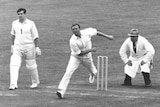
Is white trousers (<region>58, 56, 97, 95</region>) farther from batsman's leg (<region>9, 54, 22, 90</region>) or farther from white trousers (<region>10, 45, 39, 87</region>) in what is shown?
batsman's leg (<region>9, 54, 22, 90</region>)

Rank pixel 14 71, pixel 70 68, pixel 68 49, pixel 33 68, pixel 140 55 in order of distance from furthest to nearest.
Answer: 1. pixel 68 49
2. pixel 140 55
3. pixel 33 68
4. pixel 14 71
5. pixel 70 68

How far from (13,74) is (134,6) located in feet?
64.8

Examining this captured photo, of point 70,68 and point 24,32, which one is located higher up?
point 24,32

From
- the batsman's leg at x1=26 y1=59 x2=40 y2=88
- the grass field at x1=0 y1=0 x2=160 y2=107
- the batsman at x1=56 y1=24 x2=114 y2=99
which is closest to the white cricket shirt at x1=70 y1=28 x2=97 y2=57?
the batsman at x1=56 y1=24 x2=114 y2=99

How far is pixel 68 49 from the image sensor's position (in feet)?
82.0

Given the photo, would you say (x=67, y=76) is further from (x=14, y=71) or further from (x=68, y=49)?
(x=68, y=49)

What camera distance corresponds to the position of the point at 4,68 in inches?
840

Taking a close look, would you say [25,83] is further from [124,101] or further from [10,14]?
[10,14]

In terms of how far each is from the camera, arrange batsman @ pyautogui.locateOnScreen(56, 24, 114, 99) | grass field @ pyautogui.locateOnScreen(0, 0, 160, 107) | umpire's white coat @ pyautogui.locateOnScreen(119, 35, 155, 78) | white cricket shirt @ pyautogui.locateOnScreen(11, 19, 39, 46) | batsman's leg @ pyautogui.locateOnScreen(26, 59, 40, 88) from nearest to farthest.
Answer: grass field @ pyautogui.locateOnScreen(0, 0, 160, 107) → batsman @ pyautogui.locateOnScreen(56, 24, 114, 99) → white cricket shirt @ pyautogui.locateOnScreen(11, 19, 39, 46) → umpire's white coat @ pyautogui.locateOnScreen(119, 35, 155, 78) → batsman's leg @ pyautogui.locateOnScreen(26, 59, 40, 88)

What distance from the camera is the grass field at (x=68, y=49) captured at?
1510cm

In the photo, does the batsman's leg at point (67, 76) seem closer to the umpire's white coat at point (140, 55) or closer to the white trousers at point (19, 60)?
the white trousers at point (19, 60)

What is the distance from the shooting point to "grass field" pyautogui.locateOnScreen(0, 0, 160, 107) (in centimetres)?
1510

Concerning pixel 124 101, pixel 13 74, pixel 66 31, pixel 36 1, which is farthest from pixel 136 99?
pixel 36 1

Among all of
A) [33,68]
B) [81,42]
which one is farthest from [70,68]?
[33,68]
